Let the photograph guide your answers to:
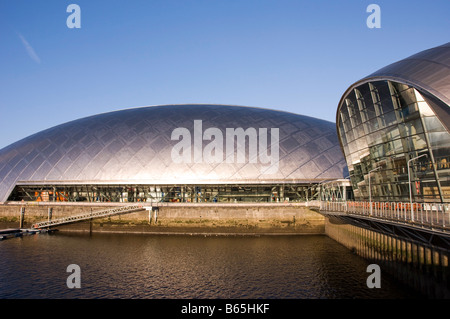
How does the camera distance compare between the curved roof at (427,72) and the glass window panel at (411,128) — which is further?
the glass window panel at (411,128)

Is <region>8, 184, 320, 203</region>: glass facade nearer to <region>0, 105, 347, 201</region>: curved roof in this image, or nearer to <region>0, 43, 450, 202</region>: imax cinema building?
<region>0, 43, 450, 202</region>: imax cinema building

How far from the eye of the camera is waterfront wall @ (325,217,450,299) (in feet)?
57.2

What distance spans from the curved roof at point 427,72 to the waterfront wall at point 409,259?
9.03 m

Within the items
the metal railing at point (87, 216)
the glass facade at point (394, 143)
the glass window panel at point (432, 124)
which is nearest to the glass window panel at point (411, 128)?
the glass facade at point (394, 143)

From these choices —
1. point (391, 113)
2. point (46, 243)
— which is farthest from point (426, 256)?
point (46, 243)

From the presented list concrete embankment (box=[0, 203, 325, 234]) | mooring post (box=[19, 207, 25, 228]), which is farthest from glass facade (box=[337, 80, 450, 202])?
mooring post (box=[19, 207, 25, 228])

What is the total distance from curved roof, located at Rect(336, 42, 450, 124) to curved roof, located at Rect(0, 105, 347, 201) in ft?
80.0

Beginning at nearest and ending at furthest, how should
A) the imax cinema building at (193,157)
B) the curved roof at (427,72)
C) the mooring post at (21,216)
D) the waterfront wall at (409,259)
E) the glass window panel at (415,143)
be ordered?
1. the waterfront wall at (409,259)
2. the curved roof at (427,72)
3. the glass window panel at (415,143)
4. the imax cinema building at (193,157)
5. the mooring post at (21,216)

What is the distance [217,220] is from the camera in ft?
146

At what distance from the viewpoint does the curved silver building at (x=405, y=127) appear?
23.4 m

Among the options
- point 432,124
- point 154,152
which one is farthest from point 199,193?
point 432,124

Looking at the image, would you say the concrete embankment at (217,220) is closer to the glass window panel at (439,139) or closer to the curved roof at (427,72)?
the curved roof at (427,72)

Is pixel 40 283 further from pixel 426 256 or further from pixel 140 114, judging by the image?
pixel 140 114
